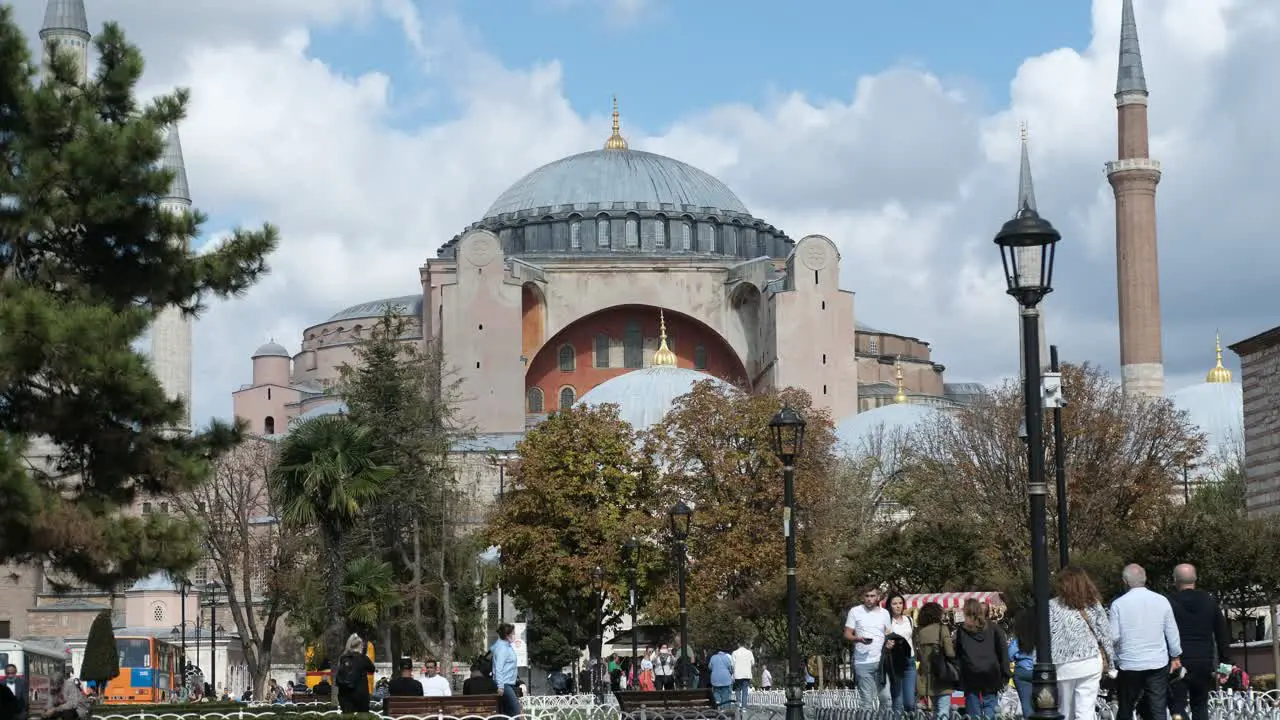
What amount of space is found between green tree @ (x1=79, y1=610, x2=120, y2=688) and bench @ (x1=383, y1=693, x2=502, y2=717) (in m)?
21.8

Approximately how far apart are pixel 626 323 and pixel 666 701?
55.9 m

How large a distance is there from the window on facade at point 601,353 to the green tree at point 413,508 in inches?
1075

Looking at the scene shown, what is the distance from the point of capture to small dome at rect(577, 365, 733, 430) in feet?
202

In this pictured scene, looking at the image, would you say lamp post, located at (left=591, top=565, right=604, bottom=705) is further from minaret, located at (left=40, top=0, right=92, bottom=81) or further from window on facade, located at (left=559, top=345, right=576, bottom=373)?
window on facade, located at (left=559, top=345, right=576, bottom=373)

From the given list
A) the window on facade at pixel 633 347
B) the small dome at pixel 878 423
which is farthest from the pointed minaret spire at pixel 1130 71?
the window on facade at pixel 633 347

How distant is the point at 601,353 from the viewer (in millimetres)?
73188

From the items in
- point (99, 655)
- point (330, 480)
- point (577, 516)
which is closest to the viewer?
point (330, 480)

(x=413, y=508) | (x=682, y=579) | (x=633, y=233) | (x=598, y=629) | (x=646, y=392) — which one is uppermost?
(x=633, y=233)

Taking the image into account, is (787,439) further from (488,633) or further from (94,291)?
(488,633)

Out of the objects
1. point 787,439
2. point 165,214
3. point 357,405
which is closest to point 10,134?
point 165,214

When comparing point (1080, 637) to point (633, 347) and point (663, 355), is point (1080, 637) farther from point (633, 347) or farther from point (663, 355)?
point (633, 347)

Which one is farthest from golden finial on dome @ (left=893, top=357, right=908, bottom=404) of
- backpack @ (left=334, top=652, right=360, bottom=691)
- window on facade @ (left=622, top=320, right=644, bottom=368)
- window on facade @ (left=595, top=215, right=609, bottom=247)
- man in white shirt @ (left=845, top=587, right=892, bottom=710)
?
man in white shirt @ (left=845, top=587, right=892, bottom=710)

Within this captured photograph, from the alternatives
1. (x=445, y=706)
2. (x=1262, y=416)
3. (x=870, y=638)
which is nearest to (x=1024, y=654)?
(x=870, y=638)

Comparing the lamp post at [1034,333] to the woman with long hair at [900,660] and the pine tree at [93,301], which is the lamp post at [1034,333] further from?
the pine tree at [93,301]
